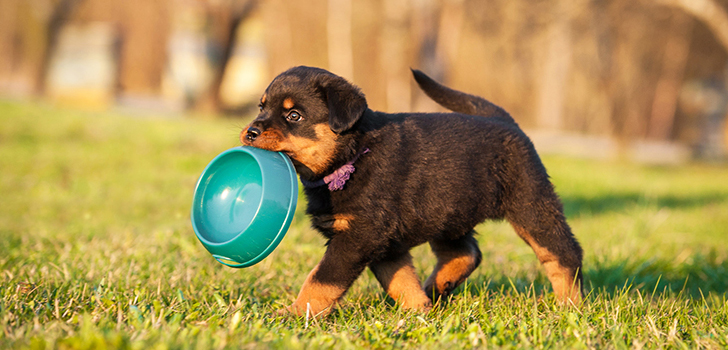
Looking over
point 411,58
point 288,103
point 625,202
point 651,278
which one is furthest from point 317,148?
point 411,58

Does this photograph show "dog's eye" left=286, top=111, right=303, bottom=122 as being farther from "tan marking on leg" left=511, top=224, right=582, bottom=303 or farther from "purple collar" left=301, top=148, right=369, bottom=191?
"tan marking on leg" left=511, top=224, right=582, bottom=303

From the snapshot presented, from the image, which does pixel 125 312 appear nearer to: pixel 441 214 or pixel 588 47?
pixel 441 214

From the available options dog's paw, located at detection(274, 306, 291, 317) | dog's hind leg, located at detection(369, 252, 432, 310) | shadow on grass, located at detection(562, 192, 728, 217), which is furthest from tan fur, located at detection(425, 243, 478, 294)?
shadow on grass, located at detection(562, 192, 728, 217)

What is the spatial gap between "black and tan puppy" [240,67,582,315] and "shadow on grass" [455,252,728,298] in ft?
1.64

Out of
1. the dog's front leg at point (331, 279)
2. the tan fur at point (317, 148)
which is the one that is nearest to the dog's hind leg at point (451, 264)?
the dog's front leg at point (331, 279)

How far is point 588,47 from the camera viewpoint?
19.1 metres

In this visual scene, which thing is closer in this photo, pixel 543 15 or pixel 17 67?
pixel 543 15

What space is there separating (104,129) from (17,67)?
61.9 ft

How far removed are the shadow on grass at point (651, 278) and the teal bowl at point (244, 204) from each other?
1.41m

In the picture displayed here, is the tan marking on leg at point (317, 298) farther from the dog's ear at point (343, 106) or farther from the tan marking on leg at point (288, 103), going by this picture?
the tan marking on leg at point (288, 103)

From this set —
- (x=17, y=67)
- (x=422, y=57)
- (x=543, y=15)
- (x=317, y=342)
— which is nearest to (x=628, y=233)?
(x=317, y=342)

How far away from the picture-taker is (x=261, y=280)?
12.0 ft

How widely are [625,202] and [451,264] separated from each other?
608cm

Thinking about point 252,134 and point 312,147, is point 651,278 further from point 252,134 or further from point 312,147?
point 252,134
